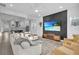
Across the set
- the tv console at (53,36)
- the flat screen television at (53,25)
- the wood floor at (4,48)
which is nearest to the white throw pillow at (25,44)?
the wood floor at (4,48)

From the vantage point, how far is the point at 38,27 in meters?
3.41

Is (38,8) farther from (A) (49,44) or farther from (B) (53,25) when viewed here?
(A) (49,44)

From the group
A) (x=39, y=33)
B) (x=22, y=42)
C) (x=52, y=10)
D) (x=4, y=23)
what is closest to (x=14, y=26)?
(x=4, y=23)

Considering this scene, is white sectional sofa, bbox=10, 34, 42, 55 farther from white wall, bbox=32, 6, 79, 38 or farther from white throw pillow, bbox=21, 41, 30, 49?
white wall, bbox=32, 6, 79, 38

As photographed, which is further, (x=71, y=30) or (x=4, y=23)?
(x=71, y=30)

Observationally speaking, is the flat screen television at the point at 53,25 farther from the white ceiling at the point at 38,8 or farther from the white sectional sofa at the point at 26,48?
the white sectional sofa at the point at 26,48

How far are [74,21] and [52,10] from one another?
2.16 feet

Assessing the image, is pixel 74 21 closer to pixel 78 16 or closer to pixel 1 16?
pixel 78 16

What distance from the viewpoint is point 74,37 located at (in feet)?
11.1

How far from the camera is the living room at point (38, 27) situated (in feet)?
9.44

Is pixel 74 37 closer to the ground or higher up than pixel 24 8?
closer to the ground
